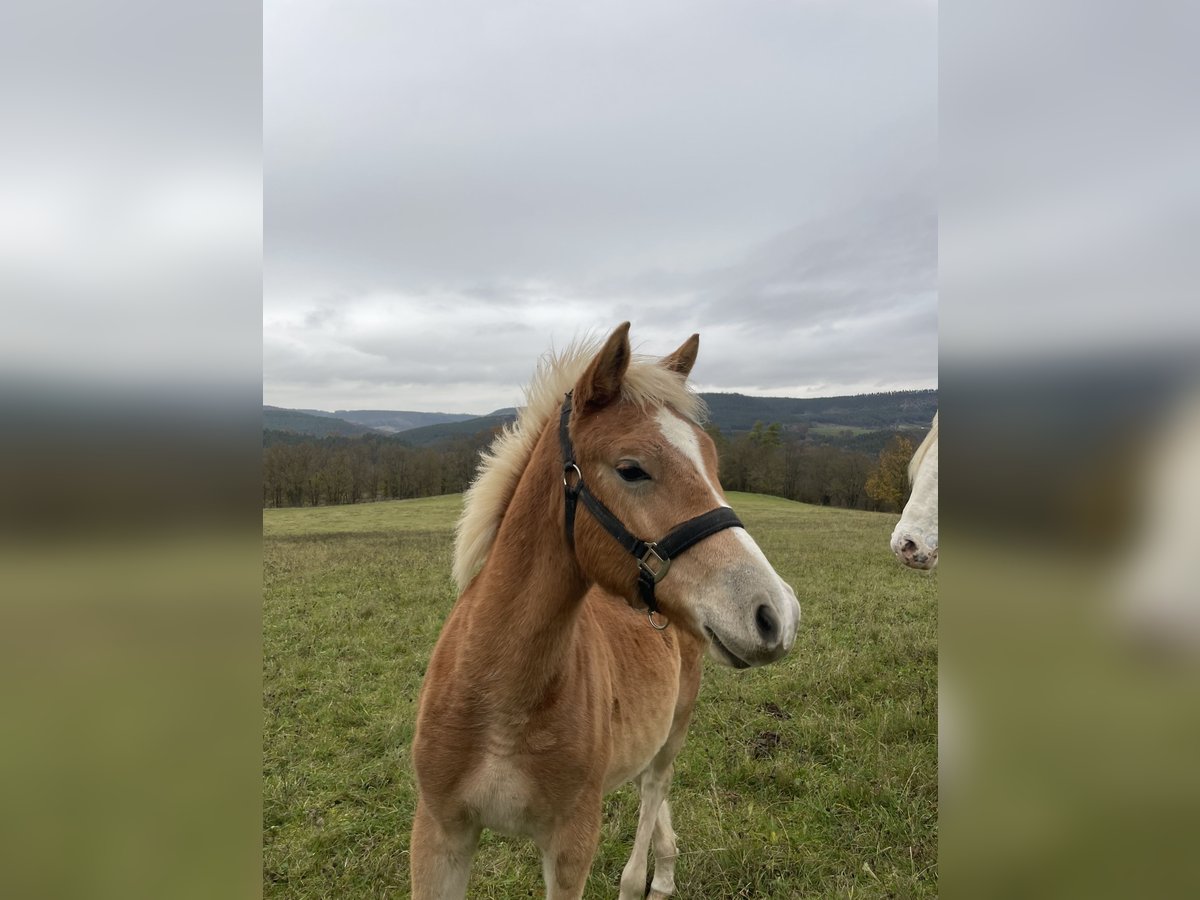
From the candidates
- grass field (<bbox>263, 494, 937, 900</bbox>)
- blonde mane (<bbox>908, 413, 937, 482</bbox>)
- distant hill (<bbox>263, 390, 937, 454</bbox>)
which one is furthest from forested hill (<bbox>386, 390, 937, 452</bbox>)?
blonde mane (<bbox>908, 413, 937, 482</bbox>)

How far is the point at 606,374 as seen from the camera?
2268mm

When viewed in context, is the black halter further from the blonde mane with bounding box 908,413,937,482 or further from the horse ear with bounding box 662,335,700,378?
the blonde mane with bounding box 908,413,937,482

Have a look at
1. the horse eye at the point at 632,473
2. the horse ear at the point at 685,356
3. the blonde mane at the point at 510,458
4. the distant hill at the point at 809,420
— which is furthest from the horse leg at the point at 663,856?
the distant hill at the point at 809,420

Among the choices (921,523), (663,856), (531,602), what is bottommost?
(663,856)

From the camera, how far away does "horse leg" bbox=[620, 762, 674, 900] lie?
3566 millimetres

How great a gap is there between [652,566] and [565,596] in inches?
18.0

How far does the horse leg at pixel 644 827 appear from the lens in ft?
11.7

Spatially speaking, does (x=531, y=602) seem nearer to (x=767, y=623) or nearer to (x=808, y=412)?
(x=767, y=623)

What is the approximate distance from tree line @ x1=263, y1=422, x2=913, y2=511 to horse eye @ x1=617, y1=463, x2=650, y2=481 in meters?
24.9
